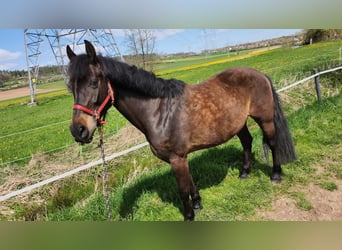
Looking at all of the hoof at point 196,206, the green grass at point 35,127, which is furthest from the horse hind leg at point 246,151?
the green grass at point 35,127

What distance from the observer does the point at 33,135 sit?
13.4 feet

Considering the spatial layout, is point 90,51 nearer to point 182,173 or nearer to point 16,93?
point 182,173

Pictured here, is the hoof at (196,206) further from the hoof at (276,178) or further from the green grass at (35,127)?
the green grass at (35,127)

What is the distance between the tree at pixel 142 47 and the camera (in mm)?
2796

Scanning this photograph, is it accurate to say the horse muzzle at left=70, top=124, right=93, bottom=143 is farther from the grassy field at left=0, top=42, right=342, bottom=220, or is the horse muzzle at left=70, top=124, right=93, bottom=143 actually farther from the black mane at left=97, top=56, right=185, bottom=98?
the grassy field at left=0, top=42, right=342, bottom=220

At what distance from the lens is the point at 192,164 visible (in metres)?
2.80

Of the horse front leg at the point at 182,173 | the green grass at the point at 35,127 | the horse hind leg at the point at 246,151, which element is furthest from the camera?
the green grass at the point at 35,127

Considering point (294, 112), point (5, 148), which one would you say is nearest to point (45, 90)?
point (5, 148)

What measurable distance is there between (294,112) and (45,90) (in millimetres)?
3735

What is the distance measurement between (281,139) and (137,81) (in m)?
1.62

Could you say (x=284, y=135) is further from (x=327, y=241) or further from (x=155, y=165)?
(x=155, y=165)

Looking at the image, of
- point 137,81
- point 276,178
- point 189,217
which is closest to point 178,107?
point 137,81

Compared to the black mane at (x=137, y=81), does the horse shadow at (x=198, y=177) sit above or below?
below

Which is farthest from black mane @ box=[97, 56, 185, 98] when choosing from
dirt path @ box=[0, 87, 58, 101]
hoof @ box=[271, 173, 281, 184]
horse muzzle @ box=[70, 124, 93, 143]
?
dirt path @ box=[0, 87, 58, 101]
